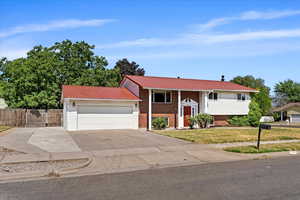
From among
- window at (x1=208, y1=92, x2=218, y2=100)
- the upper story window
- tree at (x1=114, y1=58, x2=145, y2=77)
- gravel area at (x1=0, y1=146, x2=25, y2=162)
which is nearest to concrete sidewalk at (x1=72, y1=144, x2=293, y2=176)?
gravel area at (x1=0, y1=146, x2=25, y2=162)

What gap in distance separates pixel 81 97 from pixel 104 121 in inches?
111

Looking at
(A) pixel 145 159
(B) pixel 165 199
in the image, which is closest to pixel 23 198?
(B) pixel 165 199

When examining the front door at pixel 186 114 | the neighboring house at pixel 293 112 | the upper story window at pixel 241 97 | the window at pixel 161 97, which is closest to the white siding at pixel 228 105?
the upper story window at pixel 241 97

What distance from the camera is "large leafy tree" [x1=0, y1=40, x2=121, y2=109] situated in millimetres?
28859

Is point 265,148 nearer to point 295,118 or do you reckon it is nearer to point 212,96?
point 212,96

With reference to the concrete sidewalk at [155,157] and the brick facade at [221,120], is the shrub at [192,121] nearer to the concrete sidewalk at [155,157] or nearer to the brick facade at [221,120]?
the brick facade at [221,120]

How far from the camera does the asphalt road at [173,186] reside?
19.0 ft

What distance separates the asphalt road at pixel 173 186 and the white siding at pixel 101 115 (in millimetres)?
14157

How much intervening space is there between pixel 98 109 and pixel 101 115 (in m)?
0.56

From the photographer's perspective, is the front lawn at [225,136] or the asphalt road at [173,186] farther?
the front lawn at [225,136]

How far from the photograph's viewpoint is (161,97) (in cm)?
2477

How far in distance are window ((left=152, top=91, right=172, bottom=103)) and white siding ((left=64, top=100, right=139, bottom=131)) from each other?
6.67ft

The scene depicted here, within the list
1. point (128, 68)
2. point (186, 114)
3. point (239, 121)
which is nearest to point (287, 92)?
point (128, 68)

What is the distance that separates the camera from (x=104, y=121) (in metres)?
22.2
